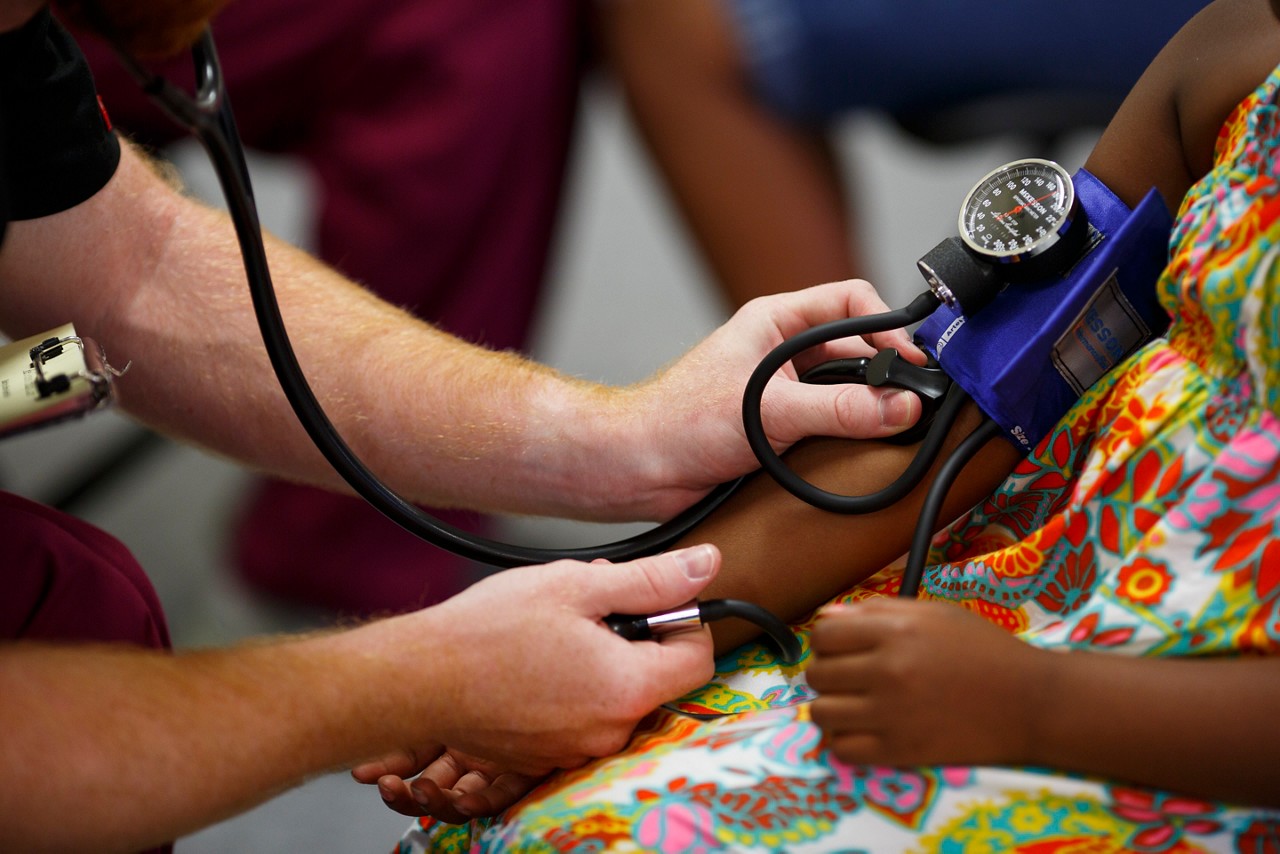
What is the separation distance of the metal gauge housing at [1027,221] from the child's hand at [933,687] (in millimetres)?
236

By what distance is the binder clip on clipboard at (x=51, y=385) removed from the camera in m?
0.70

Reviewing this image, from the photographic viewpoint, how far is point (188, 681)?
0.70m

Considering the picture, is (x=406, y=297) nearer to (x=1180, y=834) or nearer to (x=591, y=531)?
(x=591, y=531)

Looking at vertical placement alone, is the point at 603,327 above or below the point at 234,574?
above

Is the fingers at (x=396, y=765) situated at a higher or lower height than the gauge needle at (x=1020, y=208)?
lower

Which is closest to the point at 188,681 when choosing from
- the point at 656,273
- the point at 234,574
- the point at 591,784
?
the point at 591,784

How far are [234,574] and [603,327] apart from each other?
833 mm

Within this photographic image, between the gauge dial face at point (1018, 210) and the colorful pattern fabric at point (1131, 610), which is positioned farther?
the gauge dial face at point (1018, 210)

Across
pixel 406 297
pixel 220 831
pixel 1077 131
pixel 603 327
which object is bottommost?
pixel 220 831

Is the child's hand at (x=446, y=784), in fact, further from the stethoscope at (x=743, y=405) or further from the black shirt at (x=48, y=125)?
the black shirt at (x=48, y=125)

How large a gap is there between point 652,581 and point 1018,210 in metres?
0.33

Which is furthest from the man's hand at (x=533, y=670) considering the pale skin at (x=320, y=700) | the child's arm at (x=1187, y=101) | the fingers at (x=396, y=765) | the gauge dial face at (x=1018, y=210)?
the child's arm at (x=1187, y=101)

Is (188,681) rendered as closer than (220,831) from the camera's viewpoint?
Yes

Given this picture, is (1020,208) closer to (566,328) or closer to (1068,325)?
(1068,325)
